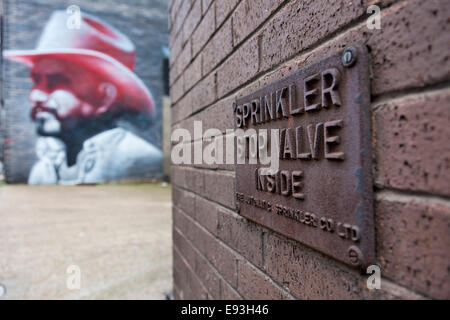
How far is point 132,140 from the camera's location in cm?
1175

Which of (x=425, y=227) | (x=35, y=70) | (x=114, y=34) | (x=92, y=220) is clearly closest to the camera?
(x=425, y=227)

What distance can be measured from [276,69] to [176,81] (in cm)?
145

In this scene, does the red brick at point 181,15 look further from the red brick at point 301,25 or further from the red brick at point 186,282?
the red brick at point 186,282

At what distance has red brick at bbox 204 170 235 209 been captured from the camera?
1.29 meters

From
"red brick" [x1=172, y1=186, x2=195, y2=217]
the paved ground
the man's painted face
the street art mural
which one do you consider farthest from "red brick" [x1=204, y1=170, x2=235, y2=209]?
the man's painted face

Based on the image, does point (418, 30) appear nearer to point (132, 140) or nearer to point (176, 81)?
point (176, 81)

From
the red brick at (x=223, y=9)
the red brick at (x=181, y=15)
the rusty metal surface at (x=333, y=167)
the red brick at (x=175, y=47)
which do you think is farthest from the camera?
the red brick at (x=175, y=47)

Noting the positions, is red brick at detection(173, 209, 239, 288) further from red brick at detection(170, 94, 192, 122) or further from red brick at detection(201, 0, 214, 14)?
red brick at detection(201, 0, 214, 14)

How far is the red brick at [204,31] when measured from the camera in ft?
4.70

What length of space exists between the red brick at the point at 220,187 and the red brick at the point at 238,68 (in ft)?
1.11

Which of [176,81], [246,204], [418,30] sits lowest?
[246,204]

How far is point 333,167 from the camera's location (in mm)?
681

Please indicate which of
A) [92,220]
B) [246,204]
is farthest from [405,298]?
[92,220]

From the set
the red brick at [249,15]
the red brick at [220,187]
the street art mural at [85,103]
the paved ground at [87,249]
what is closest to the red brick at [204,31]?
the red brick at [249,15]
